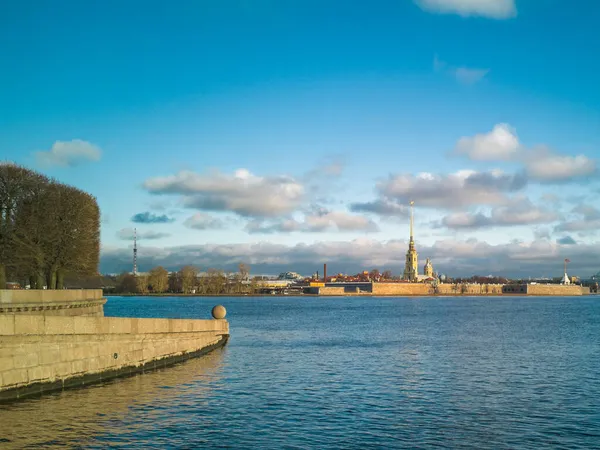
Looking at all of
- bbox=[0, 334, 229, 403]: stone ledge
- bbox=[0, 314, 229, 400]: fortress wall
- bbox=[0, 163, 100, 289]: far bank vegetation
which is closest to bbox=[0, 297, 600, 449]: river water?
bbox=[0, 334, 229, 403]: stone ledge

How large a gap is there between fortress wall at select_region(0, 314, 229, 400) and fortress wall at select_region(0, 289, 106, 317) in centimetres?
739

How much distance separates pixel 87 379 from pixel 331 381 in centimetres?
1091

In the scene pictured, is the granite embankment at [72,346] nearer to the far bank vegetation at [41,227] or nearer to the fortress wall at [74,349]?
the fortress wall at [74,349]

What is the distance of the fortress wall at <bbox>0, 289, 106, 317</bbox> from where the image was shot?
3273cm

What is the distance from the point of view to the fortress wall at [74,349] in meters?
22.1

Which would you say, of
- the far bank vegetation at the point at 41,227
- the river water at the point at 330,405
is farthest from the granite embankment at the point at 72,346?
the far bank vegetation at the point at 41,227

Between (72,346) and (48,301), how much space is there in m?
13.0

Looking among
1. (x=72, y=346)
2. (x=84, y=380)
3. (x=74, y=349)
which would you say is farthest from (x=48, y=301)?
(x=72, y=346)

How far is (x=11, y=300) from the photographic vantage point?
32719 mm

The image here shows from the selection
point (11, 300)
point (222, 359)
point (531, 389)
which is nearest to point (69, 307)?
point (11, 300)

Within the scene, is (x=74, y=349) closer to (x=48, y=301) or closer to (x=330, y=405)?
(x=330, y=405)

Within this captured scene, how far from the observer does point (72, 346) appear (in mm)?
25000

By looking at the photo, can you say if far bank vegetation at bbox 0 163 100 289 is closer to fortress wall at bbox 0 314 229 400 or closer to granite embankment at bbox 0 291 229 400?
granite embankment at bbox 0 291 229 400

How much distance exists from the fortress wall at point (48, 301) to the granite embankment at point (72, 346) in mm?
60
